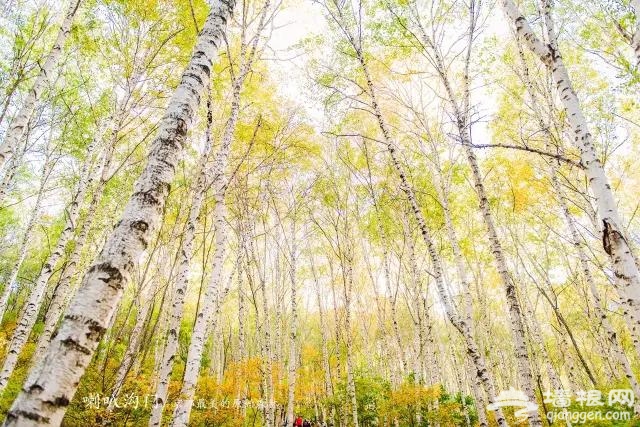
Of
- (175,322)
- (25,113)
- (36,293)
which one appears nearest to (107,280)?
(175,322)

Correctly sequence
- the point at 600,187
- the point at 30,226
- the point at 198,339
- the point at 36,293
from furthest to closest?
the point at 30,226, the point at 36,293, the point at 198,339, the point at 600,187

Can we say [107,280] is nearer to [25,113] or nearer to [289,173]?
[25,113]

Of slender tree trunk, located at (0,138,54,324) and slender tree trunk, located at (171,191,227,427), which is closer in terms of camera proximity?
slender tree trunk, located at (171,191,227,427)

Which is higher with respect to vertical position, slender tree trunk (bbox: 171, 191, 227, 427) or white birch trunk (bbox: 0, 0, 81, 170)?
white birch trunk (bbox: 0, 0, 81, 170)

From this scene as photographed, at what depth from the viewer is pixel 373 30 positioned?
7898 mm

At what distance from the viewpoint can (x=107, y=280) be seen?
5.37 feet

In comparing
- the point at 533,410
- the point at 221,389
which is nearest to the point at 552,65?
the point at 533,410

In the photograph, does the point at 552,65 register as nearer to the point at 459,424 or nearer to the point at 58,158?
the point at 459,424

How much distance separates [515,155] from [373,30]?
831 cm

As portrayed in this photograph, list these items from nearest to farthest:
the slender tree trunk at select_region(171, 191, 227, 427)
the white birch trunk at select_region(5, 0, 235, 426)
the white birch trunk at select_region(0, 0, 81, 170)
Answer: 1. the white birch trunk at select_region(5, 0, 235, 426)
2. the slender tree trunk at select_region(171, 191, 227, 427)
3. the white birch trunk at select_region(0, 0, 81, 170)

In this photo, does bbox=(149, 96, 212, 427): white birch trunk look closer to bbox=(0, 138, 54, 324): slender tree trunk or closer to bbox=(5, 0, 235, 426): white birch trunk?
bbox=(5, 0, 235, 426): white birch trunk

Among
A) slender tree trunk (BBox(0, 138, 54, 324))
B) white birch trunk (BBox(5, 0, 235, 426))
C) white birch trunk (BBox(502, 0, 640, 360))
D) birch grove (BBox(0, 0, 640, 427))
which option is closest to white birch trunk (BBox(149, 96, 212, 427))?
birch grove (BBox(0, 0, 640, 427))

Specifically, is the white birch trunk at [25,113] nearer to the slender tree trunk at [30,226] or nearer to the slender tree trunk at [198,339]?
the slender tree trunk at [198,339]

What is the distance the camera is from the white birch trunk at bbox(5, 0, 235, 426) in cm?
134
